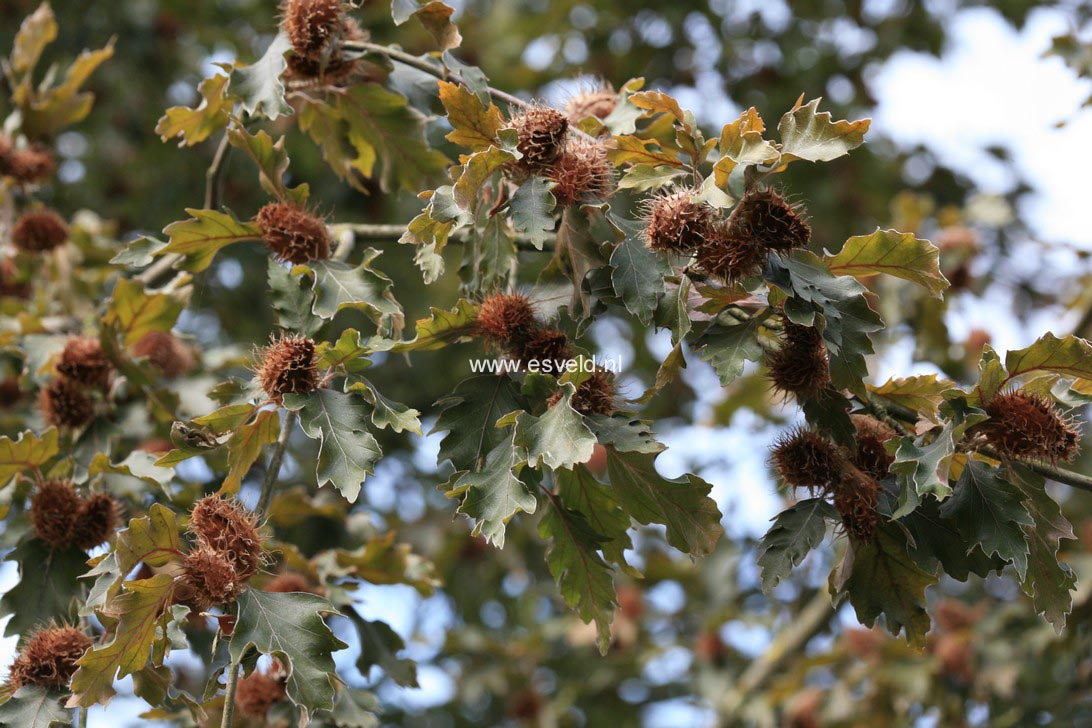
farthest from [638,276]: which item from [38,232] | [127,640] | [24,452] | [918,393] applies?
[38,232]

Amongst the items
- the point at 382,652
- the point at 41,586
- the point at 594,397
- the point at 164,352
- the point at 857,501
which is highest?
the point at 594,397

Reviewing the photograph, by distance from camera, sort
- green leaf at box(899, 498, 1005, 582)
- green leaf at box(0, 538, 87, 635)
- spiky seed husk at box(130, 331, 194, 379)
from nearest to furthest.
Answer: green leaf at box(899, 498, 1005, 582) → green leaf at box(0, 538, 87, 635) → spiky seed husk at box(130, 331, 194, 379)

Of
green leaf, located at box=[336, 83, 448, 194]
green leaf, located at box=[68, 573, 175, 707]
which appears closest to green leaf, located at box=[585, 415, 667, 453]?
green leaf, located at box=[68, 573, 175, 707]

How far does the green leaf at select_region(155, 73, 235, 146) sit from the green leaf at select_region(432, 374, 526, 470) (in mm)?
1134

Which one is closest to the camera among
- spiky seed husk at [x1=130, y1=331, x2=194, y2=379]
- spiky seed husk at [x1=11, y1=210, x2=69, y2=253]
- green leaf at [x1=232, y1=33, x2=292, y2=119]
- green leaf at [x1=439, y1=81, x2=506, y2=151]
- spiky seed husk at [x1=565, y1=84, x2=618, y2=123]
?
green leaf at [x1=439, y1=81, x2=506, y2=151]

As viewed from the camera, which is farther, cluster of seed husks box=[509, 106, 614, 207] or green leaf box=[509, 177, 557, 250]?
cluster of seed husks box=[509, 106, 614, 207]

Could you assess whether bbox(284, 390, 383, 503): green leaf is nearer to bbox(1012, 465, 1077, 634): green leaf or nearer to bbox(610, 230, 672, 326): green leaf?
bbox(610, 230, 672, 326): green leaf

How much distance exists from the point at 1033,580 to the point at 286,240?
1838 mm

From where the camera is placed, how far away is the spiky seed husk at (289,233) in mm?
2727

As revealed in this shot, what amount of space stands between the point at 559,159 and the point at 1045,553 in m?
1.30

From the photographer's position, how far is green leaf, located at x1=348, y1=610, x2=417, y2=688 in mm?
3234

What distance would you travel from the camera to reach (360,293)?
8.34 ft

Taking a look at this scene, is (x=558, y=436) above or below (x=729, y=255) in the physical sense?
below

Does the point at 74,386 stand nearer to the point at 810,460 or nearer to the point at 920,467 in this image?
the point at 810,460
